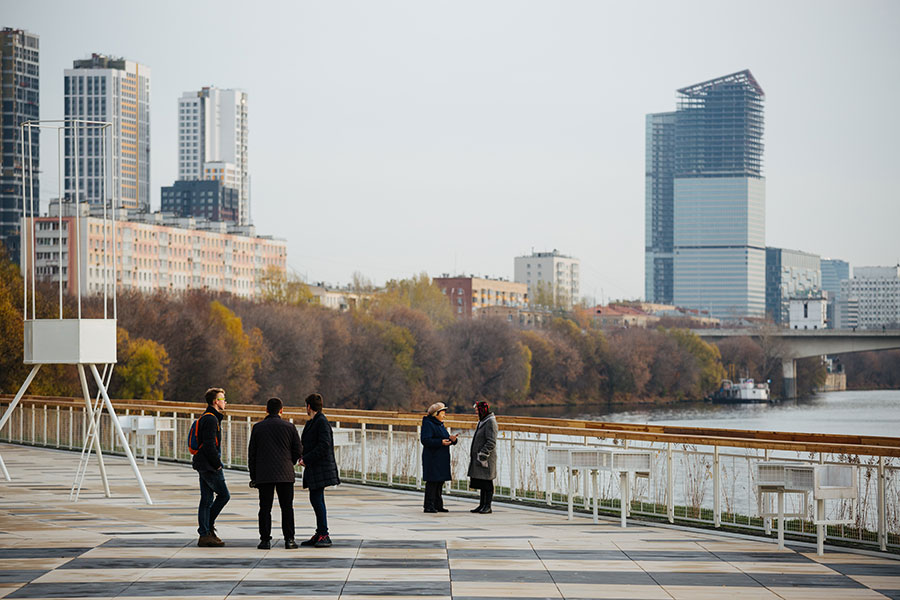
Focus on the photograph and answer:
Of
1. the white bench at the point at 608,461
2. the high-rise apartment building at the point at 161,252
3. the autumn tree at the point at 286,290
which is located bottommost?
the white bench at the point at 608,461

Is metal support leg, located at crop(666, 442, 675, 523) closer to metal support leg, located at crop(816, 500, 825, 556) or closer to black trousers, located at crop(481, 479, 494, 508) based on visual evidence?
black trousers, located at crop(481, 479, 494, 508)

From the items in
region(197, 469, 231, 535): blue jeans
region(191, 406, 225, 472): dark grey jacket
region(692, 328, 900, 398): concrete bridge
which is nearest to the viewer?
region(197, 469, 231, 535): blue jeans

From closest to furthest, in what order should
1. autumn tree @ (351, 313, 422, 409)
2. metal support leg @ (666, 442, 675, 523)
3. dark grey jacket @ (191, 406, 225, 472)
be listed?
1. dark grey jacket @ (191, 406, 225, 472)
2. metal support leg @ (666, 442, 675, 523)
3. autumn tree @ (351, 313, 422, 409)

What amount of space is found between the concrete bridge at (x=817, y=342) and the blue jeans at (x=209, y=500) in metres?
105

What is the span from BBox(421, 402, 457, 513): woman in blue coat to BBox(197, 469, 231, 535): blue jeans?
160 inches

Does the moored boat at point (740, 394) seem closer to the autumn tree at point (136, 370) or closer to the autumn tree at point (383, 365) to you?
the autumn tree at point (383, 365)

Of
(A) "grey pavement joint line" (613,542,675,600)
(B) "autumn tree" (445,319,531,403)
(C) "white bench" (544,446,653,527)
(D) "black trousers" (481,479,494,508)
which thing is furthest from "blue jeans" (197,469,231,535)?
(B) "autumn tree" (445,319,531,403)

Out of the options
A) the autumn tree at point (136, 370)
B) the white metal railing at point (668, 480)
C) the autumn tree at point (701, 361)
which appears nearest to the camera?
the white metal railing at point (668, 480)

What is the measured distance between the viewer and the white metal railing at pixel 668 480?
14844 millimetres

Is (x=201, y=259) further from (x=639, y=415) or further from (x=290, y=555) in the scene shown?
(x=290, y=555)

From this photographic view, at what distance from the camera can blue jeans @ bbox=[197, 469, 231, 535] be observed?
14203mm

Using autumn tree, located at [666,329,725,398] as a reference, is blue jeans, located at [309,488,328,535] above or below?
above

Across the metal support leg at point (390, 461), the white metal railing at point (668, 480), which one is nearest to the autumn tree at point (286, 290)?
the white metal railing at point (668, 480)

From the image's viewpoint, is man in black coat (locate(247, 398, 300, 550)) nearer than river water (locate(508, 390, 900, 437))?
Yes
